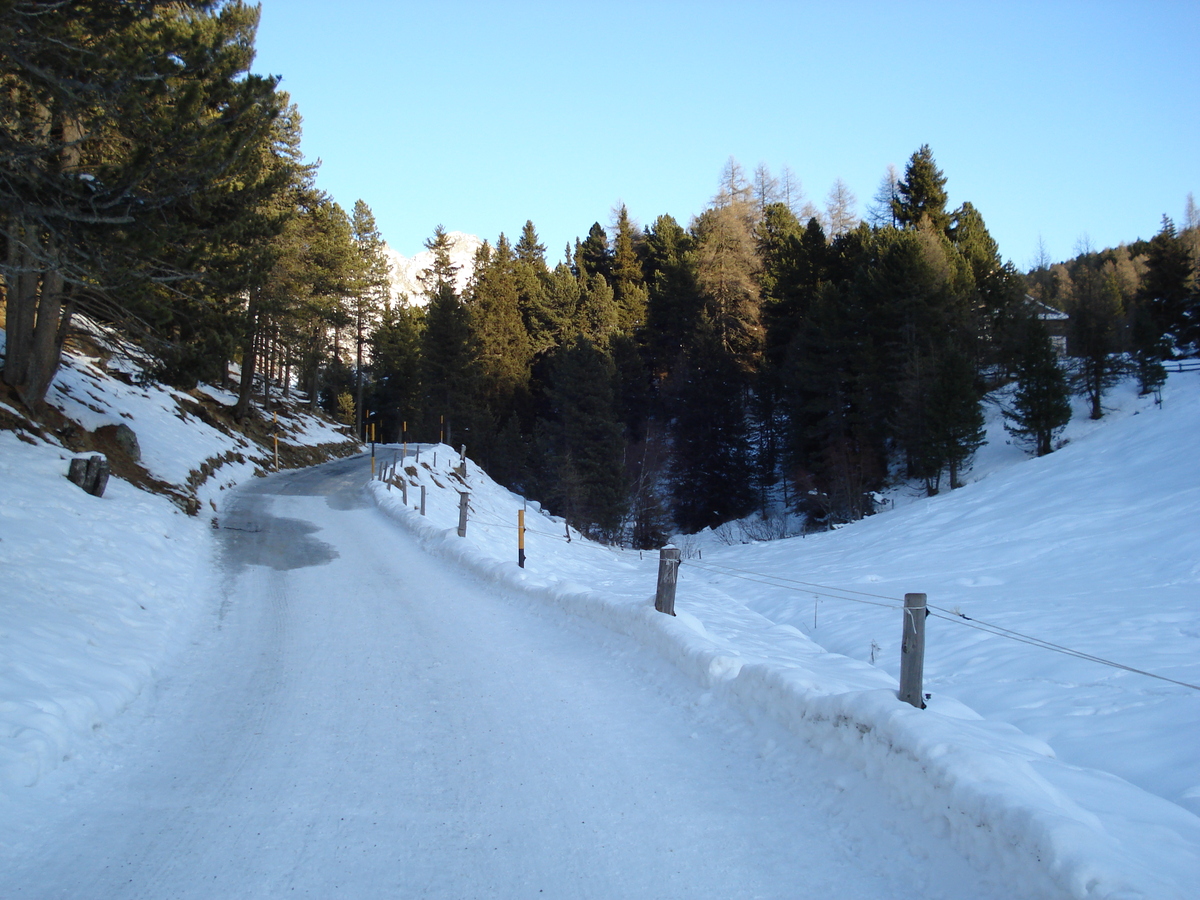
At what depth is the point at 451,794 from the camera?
14.4ft

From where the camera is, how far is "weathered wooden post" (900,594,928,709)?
4871 mm

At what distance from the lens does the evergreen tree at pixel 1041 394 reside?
30.1 meters

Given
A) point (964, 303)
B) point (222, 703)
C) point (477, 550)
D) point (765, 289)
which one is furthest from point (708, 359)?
point (222, 703)

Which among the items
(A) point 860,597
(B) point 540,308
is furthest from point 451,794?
(B) point 540,308

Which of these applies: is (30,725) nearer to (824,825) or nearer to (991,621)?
(824,825)

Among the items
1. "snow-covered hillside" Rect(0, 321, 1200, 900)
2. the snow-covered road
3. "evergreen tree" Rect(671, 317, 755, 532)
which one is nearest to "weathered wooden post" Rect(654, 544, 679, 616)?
"snow-covered hillside" Rect(0, 321, 1200, 900)

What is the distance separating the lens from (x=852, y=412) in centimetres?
3875

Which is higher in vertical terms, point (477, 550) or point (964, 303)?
point (964, 303)

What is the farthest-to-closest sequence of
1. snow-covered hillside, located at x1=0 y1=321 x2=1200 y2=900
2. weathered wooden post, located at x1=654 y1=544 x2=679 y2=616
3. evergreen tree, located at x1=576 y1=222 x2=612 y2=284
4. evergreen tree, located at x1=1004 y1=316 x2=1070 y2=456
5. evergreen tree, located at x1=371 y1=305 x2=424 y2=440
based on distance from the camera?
evergreen tree, located at x1=576 y1=222 x2=612 y2=284
evergreen tree, located at x1=371 y1=305 x2=424 y2=440
evergreen tree, located at x1=1004 y1=316 x2=1070 y2=456
weathered wooden post, located at x1=654 y1=544 x2=679 y2=616
snow-covered hillside, located at x1=0 y1=321 x2=1200 y2=900

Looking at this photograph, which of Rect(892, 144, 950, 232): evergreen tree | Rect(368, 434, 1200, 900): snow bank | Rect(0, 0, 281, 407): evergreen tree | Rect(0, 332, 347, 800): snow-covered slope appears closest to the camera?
Rect(368, 434, 1200, 900): snow bank

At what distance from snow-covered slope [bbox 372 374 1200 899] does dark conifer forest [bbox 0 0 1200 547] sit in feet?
23.6

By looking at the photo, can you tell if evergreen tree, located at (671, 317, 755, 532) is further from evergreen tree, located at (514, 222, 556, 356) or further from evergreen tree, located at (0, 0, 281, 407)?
evergreen tree, located at (0, 0, 281, 407)

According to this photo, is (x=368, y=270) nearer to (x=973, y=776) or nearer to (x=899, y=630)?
(x=899, y=630)

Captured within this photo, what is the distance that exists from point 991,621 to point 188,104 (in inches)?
560
